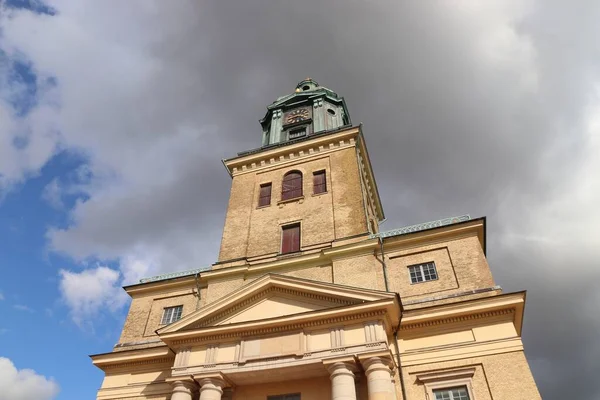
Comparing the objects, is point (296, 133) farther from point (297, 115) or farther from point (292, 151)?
point (292, 151)

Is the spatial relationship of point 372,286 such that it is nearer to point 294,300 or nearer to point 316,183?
point 294,300

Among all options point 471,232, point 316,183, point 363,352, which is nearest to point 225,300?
point 363,352

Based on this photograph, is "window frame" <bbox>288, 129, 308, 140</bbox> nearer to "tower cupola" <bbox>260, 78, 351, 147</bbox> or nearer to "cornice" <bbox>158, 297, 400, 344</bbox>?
"tower cupola" <bbox>260, 78, 351, 147</bbox>

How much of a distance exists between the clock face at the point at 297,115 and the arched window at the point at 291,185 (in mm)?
5846

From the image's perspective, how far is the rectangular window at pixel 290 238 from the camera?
2189 centimetres

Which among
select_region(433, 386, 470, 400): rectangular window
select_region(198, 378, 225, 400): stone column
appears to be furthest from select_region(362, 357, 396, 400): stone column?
select_region(198, 378, 225, 400): stone column

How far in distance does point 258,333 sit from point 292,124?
56.9 ft

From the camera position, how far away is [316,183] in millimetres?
24578

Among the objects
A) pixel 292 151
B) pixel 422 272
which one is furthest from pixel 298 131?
pixel 422 272

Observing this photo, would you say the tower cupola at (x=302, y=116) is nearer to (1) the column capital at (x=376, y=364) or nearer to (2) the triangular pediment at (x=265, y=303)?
(2) the triangular pediment at (x=265, y=303)

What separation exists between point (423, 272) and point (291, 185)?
1001cm

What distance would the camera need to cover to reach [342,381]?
14094mm

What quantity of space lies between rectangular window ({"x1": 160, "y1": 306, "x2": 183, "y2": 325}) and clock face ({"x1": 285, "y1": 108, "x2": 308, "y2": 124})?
15.4 metres

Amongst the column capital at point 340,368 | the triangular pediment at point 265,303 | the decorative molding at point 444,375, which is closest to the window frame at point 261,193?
the triangular pediment at point 265,303
